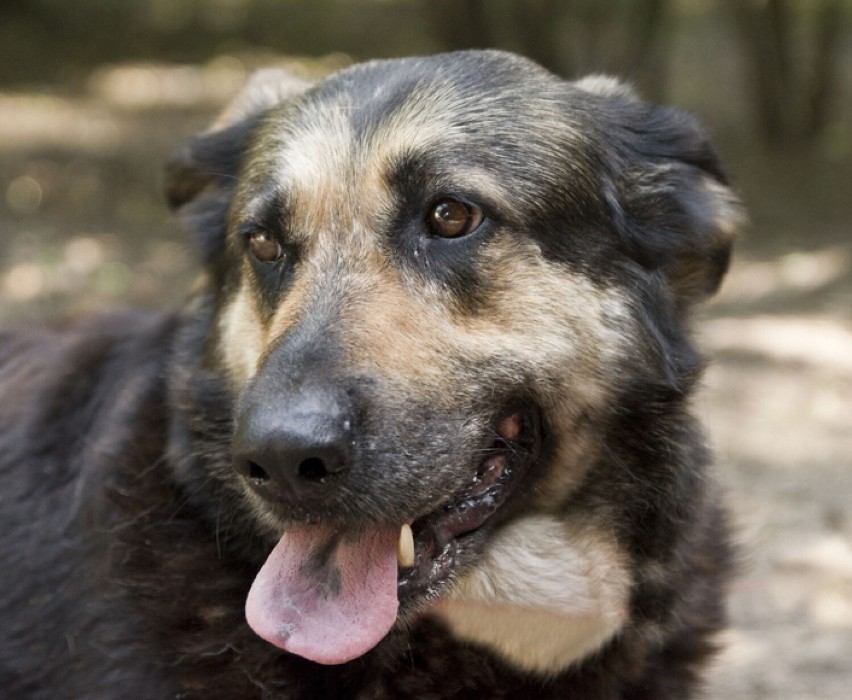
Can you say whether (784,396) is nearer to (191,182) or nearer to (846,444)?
(846,444)

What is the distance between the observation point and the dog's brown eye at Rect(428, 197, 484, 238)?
294 cm

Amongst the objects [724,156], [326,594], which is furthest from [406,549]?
[724,156]

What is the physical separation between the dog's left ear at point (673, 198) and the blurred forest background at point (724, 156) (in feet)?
2.48

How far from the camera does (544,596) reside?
3004 millimetres

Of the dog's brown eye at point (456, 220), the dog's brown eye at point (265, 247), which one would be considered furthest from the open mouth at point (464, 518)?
the dog's brown eye at point (265, 247)

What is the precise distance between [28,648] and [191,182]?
158cm

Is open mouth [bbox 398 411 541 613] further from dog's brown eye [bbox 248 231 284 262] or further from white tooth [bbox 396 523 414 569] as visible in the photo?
dog's brown eye [bbox 248 231 284 262]

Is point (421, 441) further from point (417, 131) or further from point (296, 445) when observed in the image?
point (417, 131)

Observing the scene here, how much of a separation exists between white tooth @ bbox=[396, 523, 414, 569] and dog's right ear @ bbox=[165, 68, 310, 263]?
4.01 feet

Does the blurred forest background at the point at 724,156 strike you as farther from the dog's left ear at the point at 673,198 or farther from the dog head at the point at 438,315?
the dog head at the point at 438,315

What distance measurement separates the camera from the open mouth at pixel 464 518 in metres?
2.78

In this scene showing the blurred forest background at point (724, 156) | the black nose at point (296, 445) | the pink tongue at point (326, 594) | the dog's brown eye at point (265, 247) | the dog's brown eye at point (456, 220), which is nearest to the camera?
the black nose at point (296, 445)

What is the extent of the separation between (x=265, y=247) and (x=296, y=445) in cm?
87

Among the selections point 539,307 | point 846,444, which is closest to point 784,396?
point 846,444
